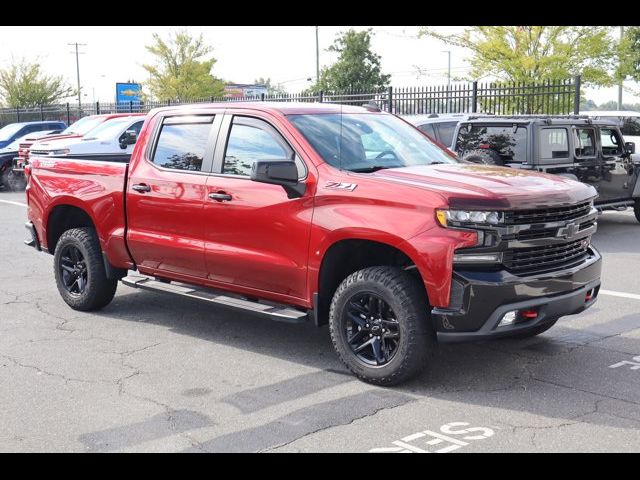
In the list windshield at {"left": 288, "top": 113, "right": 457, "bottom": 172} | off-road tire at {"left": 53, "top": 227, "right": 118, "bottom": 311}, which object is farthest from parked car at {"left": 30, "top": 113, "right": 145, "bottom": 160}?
windshield at {"left": 288, "top": 113, "right": 457, "bottom": 172}

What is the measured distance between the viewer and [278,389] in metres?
5.45

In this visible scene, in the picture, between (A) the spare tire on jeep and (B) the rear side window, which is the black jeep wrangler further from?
(B) the rear side window

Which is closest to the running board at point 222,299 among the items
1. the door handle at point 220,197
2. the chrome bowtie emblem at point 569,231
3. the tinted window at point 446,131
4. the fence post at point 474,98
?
the door handle at point 220,197

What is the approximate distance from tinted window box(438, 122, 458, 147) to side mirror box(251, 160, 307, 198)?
8.97 meters

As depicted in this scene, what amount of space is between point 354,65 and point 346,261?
49719 mm

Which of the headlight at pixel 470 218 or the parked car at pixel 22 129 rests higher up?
the parked car at pixel 22 129

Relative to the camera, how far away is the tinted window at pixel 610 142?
12836 millimetres

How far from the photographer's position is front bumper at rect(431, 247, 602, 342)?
504cm

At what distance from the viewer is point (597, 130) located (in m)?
12.4

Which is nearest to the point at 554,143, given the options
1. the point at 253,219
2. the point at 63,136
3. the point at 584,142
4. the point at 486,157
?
the point at 584,142

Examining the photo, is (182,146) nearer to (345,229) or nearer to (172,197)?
(172,197)

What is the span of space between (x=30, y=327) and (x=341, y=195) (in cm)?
332

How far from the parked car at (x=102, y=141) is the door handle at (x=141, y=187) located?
10.8m

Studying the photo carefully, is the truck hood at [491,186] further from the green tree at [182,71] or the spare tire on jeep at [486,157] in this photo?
the green tree at [182,71]
